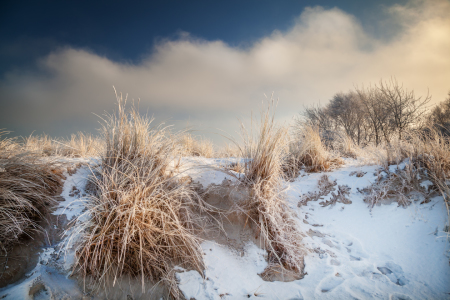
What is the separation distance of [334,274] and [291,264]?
17.6 inches

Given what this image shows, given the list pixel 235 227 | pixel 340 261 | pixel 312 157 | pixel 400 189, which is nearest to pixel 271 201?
pixel 235 227

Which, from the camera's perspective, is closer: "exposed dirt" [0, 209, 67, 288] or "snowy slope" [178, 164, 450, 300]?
"exposed dirt" [0, 209, 67, 288]

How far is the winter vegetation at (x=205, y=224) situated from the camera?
1.72m

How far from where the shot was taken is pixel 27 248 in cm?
180

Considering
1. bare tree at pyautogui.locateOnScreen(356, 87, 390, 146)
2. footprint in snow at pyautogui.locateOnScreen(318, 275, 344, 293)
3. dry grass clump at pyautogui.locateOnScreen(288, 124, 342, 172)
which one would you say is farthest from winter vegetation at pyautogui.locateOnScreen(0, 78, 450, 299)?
bare tree at pyautogui.locateOnScreen(356, 87, 390, 146)

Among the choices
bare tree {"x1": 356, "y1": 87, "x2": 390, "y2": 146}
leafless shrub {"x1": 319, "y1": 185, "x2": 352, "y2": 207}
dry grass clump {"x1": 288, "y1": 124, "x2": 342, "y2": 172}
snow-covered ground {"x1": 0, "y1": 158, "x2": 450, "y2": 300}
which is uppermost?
bare tree {"x1": 356, "y1": 87, "x2": 390, "y2": 146}

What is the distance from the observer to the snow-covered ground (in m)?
1.78

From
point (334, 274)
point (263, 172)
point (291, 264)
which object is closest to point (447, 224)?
point (334, 274)

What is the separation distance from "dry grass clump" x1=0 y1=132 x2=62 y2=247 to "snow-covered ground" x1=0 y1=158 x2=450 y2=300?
0.60 ft

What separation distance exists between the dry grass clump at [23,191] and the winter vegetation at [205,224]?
12 mm

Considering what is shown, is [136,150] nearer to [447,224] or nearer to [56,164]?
[56,164]

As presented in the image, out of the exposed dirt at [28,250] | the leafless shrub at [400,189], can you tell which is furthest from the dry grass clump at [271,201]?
the exposed dirt at [28,250]

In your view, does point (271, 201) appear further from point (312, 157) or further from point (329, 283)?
point (312, 157)

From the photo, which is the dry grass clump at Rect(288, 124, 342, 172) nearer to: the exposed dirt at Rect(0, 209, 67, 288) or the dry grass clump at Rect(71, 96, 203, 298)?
the dry grass clump at Rect(71, 96, 203, 298)
